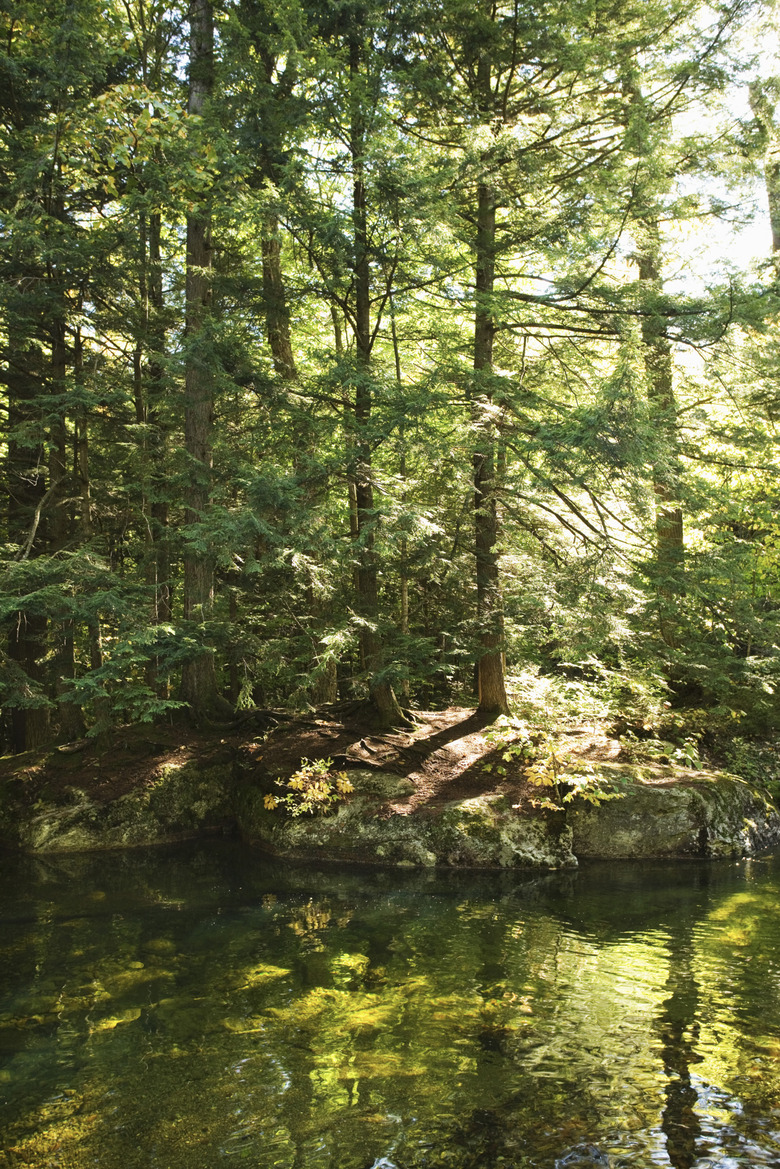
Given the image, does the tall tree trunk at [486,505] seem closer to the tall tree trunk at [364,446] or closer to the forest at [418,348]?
the forest at [418,348]

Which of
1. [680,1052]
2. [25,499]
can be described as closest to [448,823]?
[680,1052]

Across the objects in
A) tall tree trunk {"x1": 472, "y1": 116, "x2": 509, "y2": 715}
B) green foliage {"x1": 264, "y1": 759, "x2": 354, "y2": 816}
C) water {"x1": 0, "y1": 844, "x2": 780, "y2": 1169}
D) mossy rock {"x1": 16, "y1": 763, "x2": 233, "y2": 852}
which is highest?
tall tree trunk {"x1": 472, "y1": 116, "x2": 509, "y2": 715}

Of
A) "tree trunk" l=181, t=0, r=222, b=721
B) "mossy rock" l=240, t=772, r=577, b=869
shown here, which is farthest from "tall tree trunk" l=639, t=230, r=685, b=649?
"tree trunk" l=181, t=0, r=222, b=721

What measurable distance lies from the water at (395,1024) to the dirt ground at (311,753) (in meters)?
1.97

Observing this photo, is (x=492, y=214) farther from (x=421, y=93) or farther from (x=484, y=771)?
(x=484, y=771)

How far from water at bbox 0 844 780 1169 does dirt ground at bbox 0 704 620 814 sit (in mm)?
1972

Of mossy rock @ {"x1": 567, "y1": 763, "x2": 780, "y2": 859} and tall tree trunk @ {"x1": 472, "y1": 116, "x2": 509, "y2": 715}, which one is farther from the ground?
tall tree trunk @ {"x1": 472, "y1": 116, "x2": 509, "y2": 715}

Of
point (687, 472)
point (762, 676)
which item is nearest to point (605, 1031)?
point (762, 676)

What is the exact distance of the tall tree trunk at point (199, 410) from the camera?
11.0m

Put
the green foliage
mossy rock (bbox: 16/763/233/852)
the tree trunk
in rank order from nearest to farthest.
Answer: the green foliage, mossy rock (bbox: 16/763/233/852), the tree trunk

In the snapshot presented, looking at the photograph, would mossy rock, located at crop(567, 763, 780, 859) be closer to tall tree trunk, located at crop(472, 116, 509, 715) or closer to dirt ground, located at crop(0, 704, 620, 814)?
dirt ground, located at crop(0, 704, 620, 814)

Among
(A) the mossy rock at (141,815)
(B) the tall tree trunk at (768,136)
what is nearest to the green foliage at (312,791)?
(A) the mossy rock at (141,815)

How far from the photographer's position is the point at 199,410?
12.1m

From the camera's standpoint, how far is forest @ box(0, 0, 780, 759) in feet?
30.4
